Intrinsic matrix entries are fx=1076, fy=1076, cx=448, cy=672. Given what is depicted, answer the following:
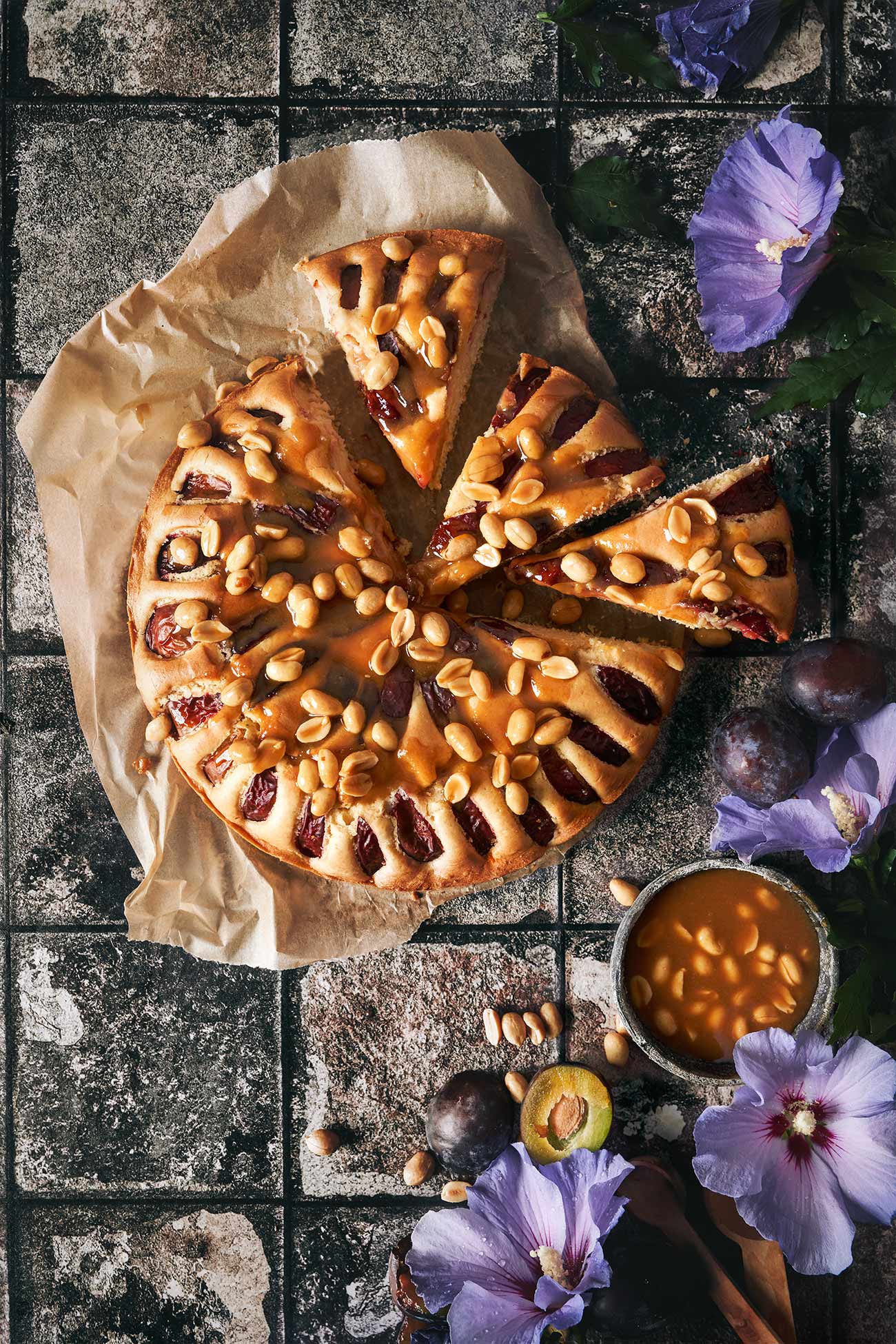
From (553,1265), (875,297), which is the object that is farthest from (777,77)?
(553,1265)

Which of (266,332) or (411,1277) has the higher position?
(266,332)

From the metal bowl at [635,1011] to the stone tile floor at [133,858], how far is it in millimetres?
241

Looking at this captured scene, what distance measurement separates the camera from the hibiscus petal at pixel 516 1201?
2.99 metres

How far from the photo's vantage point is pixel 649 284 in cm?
325

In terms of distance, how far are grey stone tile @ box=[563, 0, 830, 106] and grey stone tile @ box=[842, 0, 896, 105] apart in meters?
0.07

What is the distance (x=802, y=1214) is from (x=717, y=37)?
10.8 feet

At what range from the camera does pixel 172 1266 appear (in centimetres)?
335

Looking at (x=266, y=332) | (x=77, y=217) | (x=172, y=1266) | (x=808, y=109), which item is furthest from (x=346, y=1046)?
(x=808, y=109)

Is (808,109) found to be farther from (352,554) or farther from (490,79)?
(352,554)

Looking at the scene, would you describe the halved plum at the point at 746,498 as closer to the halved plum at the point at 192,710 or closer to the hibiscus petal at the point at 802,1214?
the halved plum at the point at 192,710

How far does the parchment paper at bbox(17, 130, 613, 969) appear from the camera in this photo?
10.3ft

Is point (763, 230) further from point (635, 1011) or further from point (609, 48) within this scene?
point (635, 1011)

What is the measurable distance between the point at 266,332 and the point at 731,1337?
3.20 m

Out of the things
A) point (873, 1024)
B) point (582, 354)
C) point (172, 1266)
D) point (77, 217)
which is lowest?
point (172, 1266)
